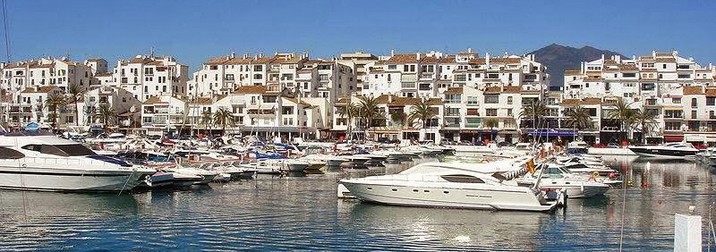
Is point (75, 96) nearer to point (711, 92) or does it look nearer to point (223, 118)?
point (223, 118)

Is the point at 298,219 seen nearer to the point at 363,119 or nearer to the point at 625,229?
the point at 625,229

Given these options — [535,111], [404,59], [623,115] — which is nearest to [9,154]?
[535,111]

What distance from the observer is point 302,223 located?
94.0 feet

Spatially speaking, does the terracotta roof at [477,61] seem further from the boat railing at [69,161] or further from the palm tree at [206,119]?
the boat railing at [69,161]

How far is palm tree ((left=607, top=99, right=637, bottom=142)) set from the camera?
3917 inches

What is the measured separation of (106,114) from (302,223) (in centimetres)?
9263

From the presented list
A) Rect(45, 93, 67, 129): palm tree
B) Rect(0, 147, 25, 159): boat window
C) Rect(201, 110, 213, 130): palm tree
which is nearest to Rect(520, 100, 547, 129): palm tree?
Rect(201, 110, 213, 130): palm tree

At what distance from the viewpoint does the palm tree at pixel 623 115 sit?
99.5 meters

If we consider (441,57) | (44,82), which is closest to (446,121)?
(441,57)

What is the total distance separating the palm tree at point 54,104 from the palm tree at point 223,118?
71.3ft

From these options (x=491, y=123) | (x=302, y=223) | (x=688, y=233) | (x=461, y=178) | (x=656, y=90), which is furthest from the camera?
(x=656, y=90)

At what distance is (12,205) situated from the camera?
32.0 meters

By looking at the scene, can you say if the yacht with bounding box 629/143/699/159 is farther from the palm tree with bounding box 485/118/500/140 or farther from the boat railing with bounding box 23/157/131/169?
the boat railing with bounding box 23/157/131/169

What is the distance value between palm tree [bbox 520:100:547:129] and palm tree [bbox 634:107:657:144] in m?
11.4
